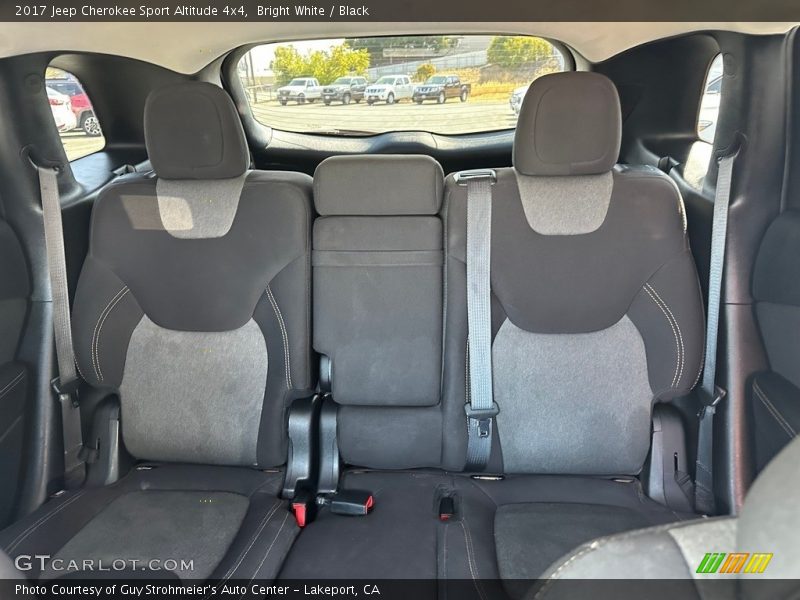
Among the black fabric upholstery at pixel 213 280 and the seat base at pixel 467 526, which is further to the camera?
the black fabric upholstery at pixel 213 280

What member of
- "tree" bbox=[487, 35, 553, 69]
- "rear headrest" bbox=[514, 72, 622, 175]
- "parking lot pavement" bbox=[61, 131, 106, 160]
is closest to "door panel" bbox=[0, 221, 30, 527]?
"parking lot pavement" bbox=[61, 131, 106, 160]

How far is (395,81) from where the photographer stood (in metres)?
2.76

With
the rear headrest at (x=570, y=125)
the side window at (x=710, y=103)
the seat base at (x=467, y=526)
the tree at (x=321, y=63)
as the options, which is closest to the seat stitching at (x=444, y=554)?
the seat base at (x=467, y=526)

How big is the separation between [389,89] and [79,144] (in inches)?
51.8

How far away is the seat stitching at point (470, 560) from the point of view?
138 cm

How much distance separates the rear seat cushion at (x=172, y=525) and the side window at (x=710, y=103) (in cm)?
175

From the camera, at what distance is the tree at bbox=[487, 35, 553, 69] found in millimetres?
2533

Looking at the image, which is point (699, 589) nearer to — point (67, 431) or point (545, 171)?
point (545, 171)

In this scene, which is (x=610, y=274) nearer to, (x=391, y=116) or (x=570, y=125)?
(x=570, y=125)

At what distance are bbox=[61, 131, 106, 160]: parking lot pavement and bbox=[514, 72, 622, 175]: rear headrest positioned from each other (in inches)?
59.4

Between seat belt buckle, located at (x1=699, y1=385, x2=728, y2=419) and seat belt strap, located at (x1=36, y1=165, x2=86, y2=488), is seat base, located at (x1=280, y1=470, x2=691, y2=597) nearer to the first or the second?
seat belt buckle, located at (x1=699, y1=385, x2=728, y2=419)

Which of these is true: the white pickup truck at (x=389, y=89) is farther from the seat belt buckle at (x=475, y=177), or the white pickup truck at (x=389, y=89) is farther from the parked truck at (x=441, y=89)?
the seat belt buckle at (x=475, y=177)

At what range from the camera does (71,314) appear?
5.97ft
